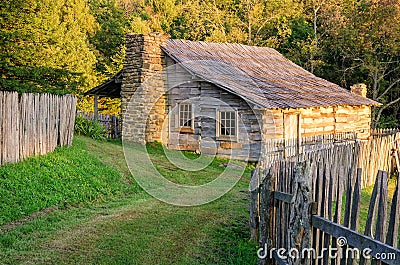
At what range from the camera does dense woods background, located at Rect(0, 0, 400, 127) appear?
25.1m

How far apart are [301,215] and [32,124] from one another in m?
9.31

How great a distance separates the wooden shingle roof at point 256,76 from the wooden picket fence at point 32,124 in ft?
21.0

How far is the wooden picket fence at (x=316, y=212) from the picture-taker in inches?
174

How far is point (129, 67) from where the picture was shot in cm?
2245

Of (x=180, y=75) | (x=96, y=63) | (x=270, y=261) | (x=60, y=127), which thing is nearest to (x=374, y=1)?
(x=180, y=75)

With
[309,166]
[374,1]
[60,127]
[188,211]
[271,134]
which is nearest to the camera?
[309,166]

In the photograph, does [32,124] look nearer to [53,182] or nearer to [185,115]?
[53,182]

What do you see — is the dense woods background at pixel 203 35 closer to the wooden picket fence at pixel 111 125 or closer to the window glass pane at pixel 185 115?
the wooden picket fence at pixel 111 125

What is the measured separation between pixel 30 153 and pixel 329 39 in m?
29.2

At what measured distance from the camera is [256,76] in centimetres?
2191

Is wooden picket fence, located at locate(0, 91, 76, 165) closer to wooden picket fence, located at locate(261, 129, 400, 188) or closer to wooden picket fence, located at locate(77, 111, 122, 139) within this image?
wooden picket fence, located at locate(261, 129, 400, 188)

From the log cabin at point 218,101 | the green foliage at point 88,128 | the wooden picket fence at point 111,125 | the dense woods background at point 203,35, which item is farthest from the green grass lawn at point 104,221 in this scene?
the dense woods background at point 203,35

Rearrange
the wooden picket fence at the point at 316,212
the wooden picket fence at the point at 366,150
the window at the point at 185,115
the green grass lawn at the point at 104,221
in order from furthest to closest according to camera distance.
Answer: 1. the window at the point at 185,115
2. the wooden picket fence at the point at 366,150
3. the green grass lawn at the point at 104,221
4. the wooden picket fence at the point at 316,212

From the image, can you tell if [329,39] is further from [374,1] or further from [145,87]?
[145,87]
